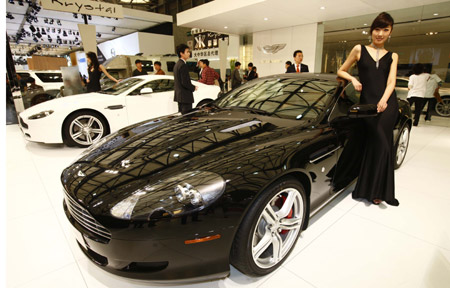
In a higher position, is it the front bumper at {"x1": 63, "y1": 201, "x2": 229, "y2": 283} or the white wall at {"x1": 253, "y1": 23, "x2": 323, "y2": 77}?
the white wall at {"x1": 253, "y1": 23, "x2": 323, "y2": 77}

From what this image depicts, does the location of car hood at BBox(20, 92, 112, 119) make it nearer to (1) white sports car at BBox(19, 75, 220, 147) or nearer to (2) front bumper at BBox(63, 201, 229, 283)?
(1) white sports car at BBox(19, 75, 220, 147)

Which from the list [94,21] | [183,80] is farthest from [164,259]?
[94,21]

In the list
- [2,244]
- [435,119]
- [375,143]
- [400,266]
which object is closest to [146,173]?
[2,244]

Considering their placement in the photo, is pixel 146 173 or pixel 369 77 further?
pixel 369 77

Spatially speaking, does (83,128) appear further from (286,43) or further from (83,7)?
(286,43)

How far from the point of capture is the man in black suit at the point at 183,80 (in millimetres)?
3842

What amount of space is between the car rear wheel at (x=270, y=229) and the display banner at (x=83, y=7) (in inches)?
347

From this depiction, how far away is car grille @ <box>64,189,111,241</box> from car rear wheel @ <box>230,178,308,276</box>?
0.61 meters

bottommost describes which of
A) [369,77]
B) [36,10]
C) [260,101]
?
[260,101]

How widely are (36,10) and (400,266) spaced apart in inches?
633

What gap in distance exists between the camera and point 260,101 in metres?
2.16

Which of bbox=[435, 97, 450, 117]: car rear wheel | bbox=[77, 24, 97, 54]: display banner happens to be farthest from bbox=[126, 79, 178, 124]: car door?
bbox=[435, 97, 450, 117]: car rear wheel

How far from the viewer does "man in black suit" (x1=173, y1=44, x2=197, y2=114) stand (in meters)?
3.84

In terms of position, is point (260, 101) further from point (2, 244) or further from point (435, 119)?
point (435, 119)
